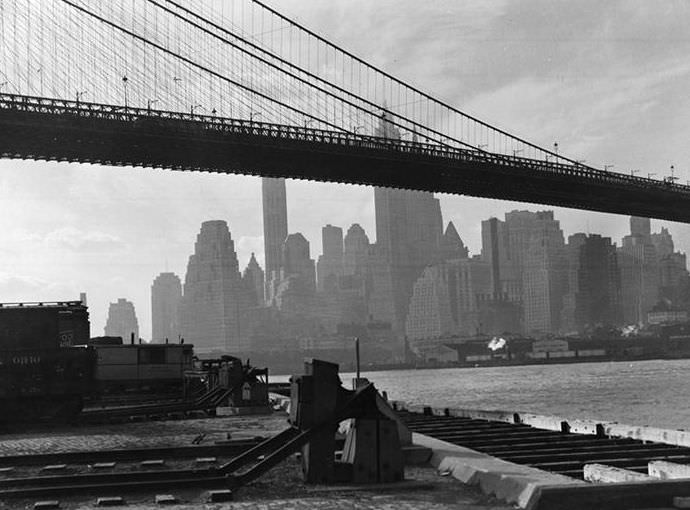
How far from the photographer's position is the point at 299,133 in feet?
210

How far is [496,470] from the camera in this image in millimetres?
8641

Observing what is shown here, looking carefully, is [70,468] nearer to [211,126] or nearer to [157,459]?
[157,459]

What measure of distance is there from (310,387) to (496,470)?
1755 millimetres

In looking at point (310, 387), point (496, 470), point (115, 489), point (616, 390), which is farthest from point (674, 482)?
point (616, 390)

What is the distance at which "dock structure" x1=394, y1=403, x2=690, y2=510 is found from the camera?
6.61 meters

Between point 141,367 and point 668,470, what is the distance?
29.7 m

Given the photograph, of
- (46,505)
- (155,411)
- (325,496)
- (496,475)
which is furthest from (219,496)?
(155,411)

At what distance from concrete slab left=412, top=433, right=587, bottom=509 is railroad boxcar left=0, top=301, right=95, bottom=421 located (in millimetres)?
12022

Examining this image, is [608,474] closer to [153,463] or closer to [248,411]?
[153,463]

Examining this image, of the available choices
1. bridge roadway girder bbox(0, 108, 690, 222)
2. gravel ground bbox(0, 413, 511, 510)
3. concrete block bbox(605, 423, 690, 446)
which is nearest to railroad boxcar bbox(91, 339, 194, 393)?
bridge roadway girder bbox(0, 108, 690, 222)

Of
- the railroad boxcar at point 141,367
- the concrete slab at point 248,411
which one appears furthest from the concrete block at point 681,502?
the railroad boxcar at point 141,367

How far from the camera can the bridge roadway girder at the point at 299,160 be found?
177ft

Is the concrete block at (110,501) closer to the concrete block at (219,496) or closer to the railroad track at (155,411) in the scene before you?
the concrete block at (219,496)

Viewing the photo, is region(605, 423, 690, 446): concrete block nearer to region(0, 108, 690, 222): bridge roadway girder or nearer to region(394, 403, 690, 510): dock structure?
region(394, 403, 690, 510): dock structure
